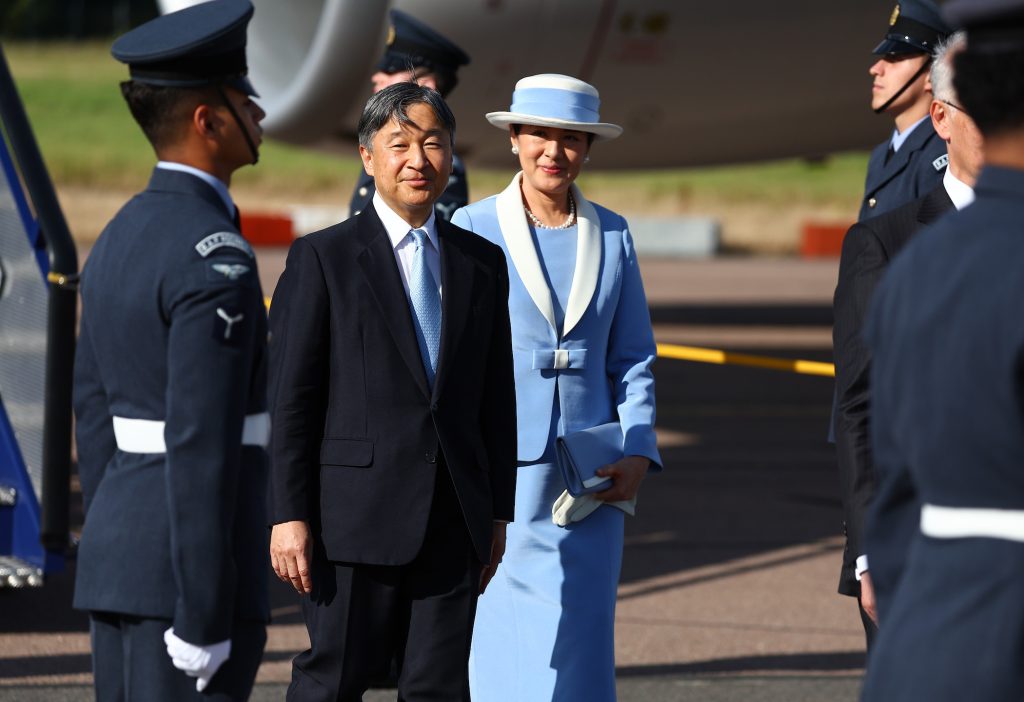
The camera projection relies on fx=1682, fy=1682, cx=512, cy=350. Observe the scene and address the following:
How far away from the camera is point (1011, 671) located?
1914 millimetres

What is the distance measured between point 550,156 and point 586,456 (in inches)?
29.0

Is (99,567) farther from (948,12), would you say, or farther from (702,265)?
(702,265)

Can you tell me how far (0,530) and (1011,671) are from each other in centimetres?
359

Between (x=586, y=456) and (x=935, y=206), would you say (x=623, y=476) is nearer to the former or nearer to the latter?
(x=586, y=456)

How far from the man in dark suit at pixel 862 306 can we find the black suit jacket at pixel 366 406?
0.73m

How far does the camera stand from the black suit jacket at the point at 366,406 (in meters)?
3.34

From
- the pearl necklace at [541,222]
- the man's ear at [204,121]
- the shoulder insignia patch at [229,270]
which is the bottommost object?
the pearl necklace at [541,222]

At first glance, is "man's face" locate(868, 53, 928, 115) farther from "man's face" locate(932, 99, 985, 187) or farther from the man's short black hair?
the man's short black hair

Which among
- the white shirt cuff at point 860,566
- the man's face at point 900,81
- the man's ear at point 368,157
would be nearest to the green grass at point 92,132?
the man's face at point 900,81

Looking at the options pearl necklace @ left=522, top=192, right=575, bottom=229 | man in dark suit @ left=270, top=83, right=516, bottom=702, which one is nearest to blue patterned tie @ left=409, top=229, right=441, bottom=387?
man in dark suit @ left=270, top=83, right=516, bottom=702

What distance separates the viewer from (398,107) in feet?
11.5

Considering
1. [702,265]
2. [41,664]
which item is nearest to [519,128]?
[41,664]

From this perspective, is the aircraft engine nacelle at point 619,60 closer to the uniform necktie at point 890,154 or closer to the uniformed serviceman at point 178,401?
the uniform necktie at point 890,154

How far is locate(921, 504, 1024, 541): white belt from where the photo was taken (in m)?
1.92
